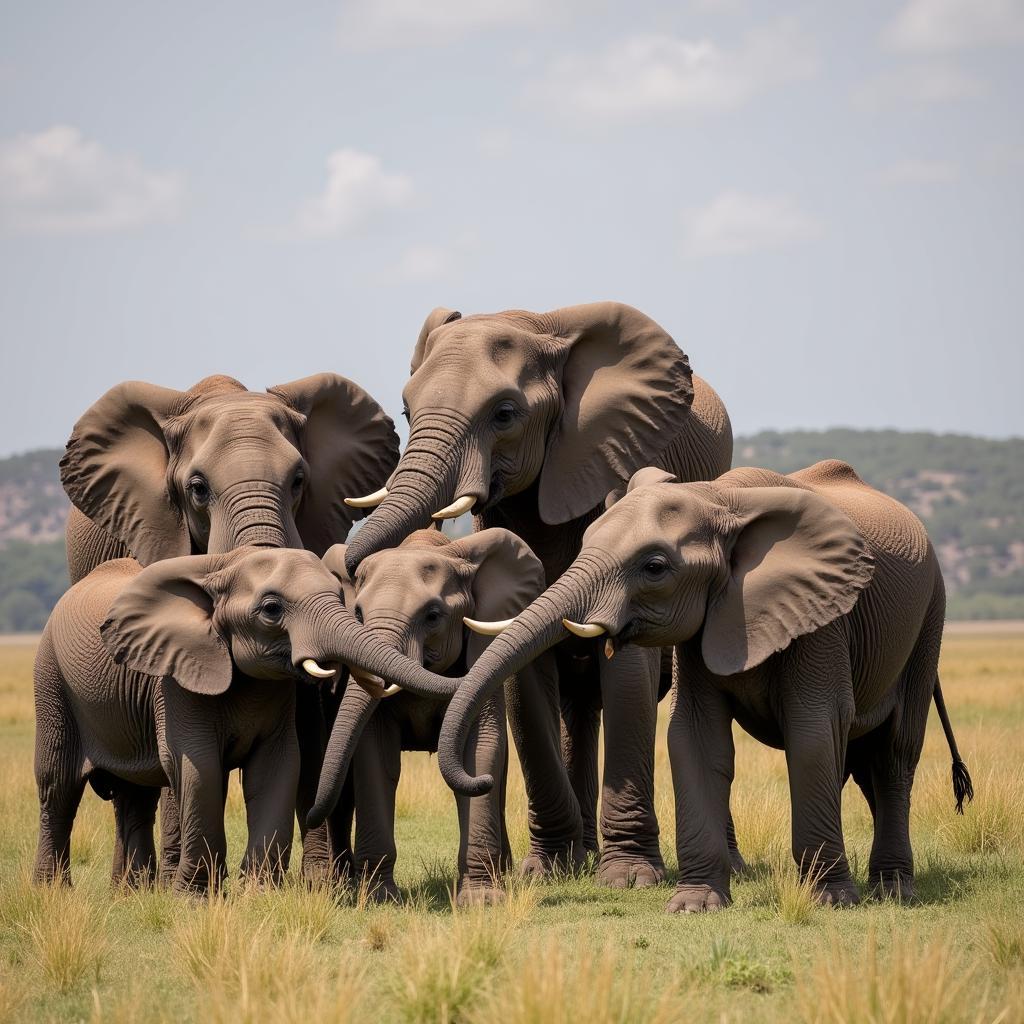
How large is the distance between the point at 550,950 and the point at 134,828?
5.37 meters

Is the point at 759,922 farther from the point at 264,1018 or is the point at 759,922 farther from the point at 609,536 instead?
the point at 264,1018

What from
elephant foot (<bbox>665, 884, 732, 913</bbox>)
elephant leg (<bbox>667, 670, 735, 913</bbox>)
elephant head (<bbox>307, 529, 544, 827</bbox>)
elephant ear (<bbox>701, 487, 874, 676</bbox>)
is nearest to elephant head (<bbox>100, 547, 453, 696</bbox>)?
elephant head (<bbox>307, 529, 544, 827</bbox>)

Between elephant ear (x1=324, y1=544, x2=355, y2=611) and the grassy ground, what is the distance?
5.07 feet

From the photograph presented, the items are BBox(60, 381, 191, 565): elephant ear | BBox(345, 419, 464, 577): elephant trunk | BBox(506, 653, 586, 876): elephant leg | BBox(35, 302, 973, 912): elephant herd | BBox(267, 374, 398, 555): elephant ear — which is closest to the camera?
BBox(35, 302, 973, 912): elephant herd

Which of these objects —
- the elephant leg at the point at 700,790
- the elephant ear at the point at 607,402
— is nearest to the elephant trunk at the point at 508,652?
the elephant leg at the point at 700,790

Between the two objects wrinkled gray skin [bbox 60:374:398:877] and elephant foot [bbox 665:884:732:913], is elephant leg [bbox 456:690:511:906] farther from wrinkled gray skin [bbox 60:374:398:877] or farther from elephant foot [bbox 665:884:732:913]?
wrinkled gray skin [bbox 60:374:398:877]

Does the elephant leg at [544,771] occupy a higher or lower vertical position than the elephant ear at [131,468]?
lower

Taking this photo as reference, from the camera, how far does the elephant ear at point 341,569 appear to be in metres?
9.68

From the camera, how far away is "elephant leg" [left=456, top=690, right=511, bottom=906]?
9391mm

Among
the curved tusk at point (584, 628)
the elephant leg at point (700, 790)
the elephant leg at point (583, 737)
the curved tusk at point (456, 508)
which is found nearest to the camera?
the curved tusk at point (584, 628)

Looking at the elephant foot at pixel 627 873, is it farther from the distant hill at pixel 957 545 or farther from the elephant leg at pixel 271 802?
the distant hill at pixel 957 545

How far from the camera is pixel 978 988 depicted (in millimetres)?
7148

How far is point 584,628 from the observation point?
8406 millimetres

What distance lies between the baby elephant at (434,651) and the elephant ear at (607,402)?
0.76 meters
